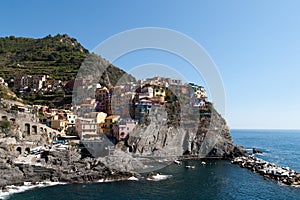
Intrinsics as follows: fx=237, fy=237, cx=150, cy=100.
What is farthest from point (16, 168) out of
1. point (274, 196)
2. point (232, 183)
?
point (274, 196)

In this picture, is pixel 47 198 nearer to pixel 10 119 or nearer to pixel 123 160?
pixel 123 160

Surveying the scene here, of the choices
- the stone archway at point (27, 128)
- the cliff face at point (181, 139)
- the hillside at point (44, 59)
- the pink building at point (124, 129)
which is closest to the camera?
the stone archway at point (27, 128)

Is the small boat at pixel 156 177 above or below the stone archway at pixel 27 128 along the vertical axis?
below

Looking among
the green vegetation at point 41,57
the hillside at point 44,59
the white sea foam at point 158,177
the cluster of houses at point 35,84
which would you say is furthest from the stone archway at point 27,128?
the green vegetation at point 41,57

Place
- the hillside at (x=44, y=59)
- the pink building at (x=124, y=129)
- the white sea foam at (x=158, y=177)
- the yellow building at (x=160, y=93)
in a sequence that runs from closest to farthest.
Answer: the white sea foam at (x=158, y=177) → the pink building at (x=124, y=129) → the yellow building at (x=160, y=93) → the hillside at (x=44, y=59)

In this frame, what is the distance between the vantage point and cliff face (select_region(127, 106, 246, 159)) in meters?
45.5

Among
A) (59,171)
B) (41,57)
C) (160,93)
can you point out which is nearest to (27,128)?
(59,171)

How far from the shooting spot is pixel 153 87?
2379 inches

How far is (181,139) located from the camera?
4962 centimetres

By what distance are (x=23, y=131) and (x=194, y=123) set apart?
34.1 metres

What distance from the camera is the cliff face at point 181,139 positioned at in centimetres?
4550

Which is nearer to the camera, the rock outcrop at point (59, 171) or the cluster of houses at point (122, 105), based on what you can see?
the rock outcrop at point (59, 171)

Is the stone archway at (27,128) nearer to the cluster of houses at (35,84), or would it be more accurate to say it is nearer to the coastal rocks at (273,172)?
the cluster of houses at (35,84)

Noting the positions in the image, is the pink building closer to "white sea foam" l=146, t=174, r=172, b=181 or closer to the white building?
the white building
